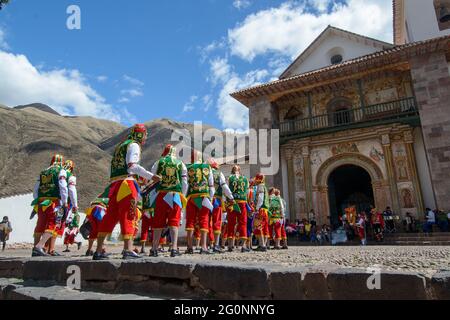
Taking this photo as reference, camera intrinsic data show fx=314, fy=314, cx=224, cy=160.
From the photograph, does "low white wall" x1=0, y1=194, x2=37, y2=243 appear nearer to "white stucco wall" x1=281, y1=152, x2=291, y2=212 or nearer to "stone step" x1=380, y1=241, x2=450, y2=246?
"white stucco wall" x1=281, y1=152, x2=291, y2=212

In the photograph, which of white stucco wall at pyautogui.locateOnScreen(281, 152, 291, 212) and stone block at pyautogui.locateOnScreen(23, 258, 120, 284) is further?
white stucco wall at pyautogui.locateOnScreen(281, 152, 291, 212)

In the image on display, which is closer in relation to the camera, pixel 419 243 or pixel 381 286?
pixel 381 286

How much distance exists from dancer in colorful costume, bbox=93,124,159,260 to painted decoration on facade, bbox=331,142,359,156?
14319 mm

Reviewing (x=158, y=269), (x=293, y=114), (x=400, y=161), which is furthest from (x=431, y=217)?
(x=158, y=269)

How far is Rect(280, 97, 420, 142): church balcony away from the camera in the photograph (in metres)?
15.1

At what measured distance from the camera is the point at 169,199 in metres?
5.14

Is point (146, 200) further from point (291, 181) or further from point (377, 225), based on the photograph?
point (291, 181)

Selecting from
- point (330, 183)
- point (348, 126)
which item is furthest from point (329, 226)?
point (348, 126)

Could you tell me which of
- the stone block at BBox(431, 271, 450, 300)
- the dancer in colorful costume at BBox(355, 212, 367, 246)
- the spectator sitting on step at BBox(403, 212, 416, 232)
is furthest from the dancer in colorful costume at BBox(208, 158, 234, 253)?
the spectator sitting on step at BBox(403, 212, 416, 232)

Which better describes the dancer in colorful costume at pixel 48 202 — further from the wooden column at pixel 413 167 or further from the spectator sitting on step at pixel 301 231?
the wooden column at pixel 413 167

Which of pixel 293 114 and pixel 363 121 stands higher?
pixel 293 114

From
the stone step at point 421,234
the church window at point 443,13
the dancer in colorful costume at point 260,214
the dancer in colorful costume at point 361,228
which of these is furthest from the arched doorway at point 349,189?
the dancer in colorful costume at point 260,214

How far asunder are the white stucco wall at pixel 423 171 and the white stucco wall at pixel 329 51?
23.2ft

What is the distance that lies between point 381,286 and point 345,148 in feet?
50.4
